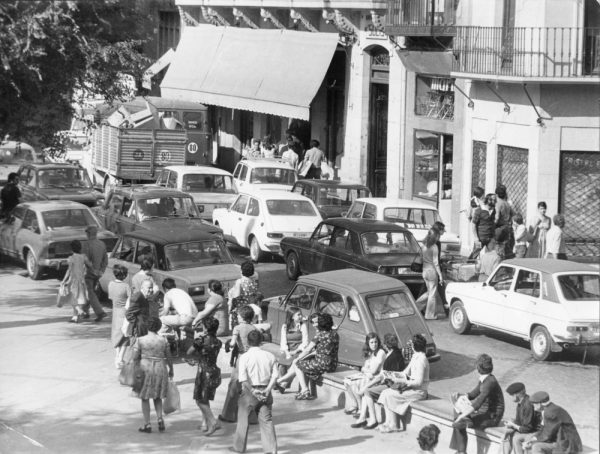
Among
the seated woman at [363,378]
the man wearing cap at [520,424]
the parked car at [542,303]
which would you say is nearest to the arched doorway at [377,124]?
the parked car at [542,303]

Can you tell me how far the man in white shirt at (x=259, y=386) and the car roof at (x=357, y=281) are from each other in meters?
3.31

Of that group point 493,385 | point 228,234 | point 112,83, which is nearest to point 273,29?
point 228,234

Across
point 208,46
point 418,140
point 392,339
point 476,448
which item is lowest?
point 476,448

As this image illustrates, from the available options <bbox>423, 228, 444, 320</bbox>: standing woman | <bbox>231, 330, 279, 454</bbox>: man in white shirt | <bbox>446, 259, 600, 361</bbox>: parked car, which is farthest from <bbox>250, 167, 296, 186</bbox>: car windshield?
<bbox>231, 330, 279, 454</bbox>: man in white shirt

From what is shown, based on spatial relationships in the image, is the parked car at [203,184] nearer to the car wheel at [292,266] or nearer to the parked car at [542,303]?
the car wheel at [292,266]

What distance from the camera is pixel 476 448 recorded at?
14086mm

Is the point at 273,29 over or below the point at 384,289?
over

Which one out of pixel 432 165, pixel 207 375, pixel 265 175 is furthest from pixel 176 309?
pixel 432 165

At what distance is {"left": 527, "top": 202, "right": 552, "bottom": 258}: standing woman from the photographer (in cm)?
2346

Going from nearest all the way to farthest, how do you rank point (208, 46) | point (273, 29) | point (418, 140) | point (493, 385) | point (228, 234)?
point (493, 385), point (228, 234), point (418, 140), point (273, 29), point (208, 46)

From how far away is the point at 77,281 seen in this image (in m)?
20.6

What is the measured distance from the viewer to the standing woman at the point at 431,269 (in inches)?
830

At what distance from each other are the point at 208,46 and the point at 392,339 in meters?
32.6

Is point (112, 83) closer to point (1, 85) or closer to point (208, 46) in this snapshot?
point (1, 85)
